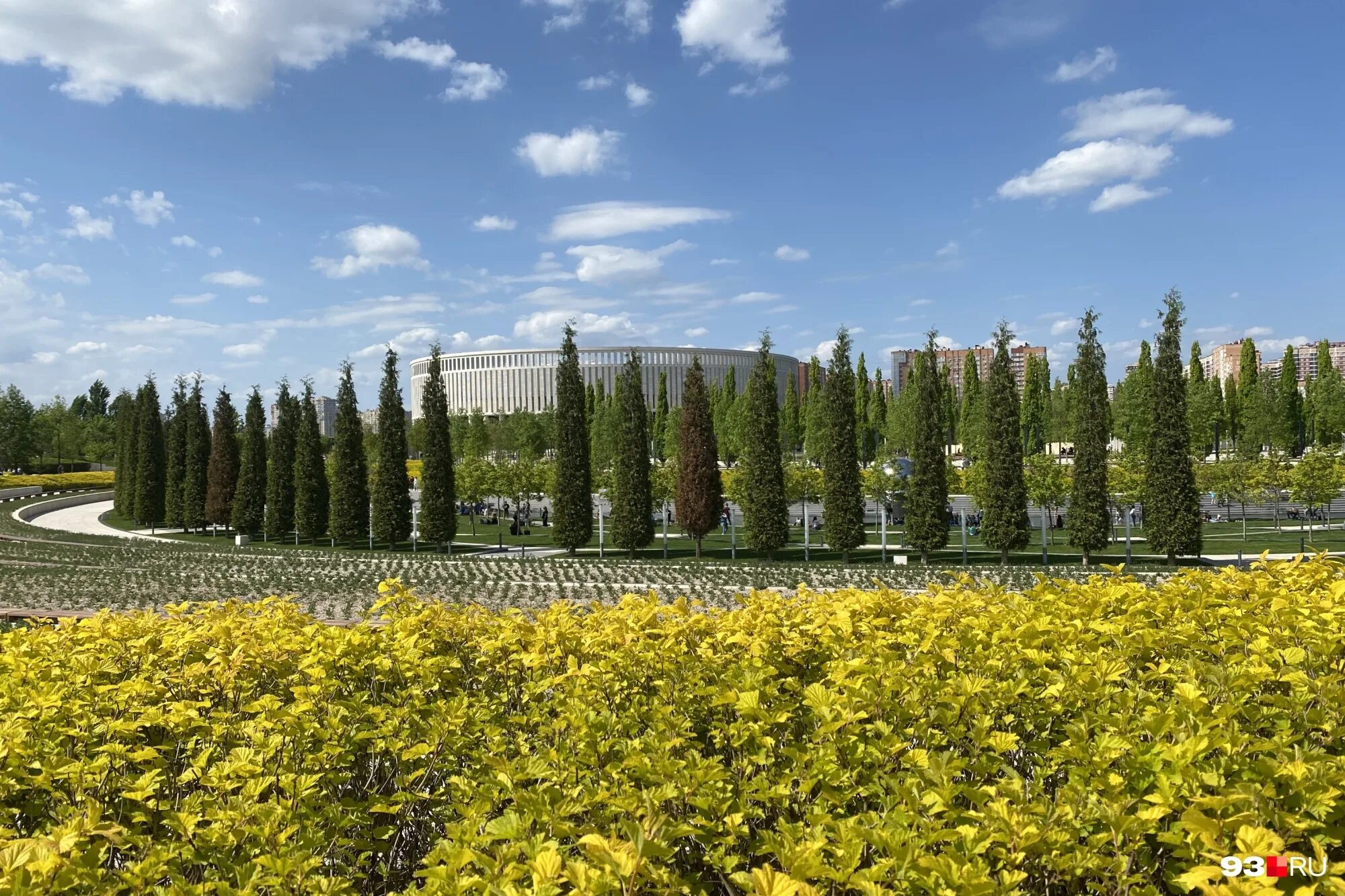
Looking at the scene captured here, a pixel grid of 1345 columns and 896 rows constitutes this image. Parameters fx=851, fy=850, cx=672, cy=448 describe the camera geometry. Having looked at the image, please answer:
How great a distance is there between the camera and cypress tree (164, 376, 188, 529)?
3456 cm

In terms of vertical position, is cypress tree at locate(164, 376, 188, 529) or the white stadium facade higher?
the white stadium facade

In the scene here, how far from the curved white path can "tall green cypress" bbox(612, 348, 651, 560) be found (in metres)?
15.9

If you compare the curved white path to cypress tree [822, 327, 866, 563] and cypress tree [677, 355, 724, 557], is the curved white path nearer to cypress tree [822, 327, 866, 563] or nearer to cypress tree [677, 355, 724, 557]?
cypress tree [677, 355, 724, 557]

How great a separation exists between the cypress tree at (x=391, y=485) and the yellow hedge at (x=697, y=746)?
2400cm

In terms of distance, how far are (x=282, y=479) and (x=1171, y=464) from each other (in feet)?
95.6

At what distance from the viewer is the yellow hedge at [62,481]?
161 ft

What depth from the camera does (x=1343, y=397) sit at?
53.6 metres

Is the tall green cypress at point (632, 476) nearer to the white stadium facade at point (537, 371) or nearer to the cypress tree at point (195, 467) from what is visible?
the cypress tree at point (195, 467)

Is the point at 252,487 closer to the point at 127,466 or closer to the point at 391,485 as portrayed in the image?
the point at 391,485

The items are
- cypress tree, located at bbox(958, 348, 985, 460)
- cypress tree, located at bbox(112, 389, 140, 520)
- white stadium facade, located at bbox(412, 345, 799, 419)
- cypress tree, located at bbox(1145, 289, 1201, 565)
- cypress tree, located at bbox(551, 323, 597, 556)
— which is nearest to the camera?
cypress tree, located at bbox(1145, 289, 1201, 565)

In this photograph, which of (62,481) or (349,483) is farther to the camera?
(62,481)

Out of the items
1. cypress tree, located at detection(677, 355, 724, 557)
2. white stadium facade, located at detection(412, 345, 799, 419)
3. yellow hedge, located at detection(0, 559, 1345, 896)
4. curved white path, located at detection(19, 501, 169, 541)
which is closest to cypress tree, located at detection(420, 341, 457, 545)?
cypress tree, located at detection(677, 355, 724, 557)

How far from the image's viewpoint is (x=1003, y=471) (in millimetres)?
23047

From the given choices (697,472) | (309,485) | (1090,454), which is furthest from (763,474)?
(309,485)
